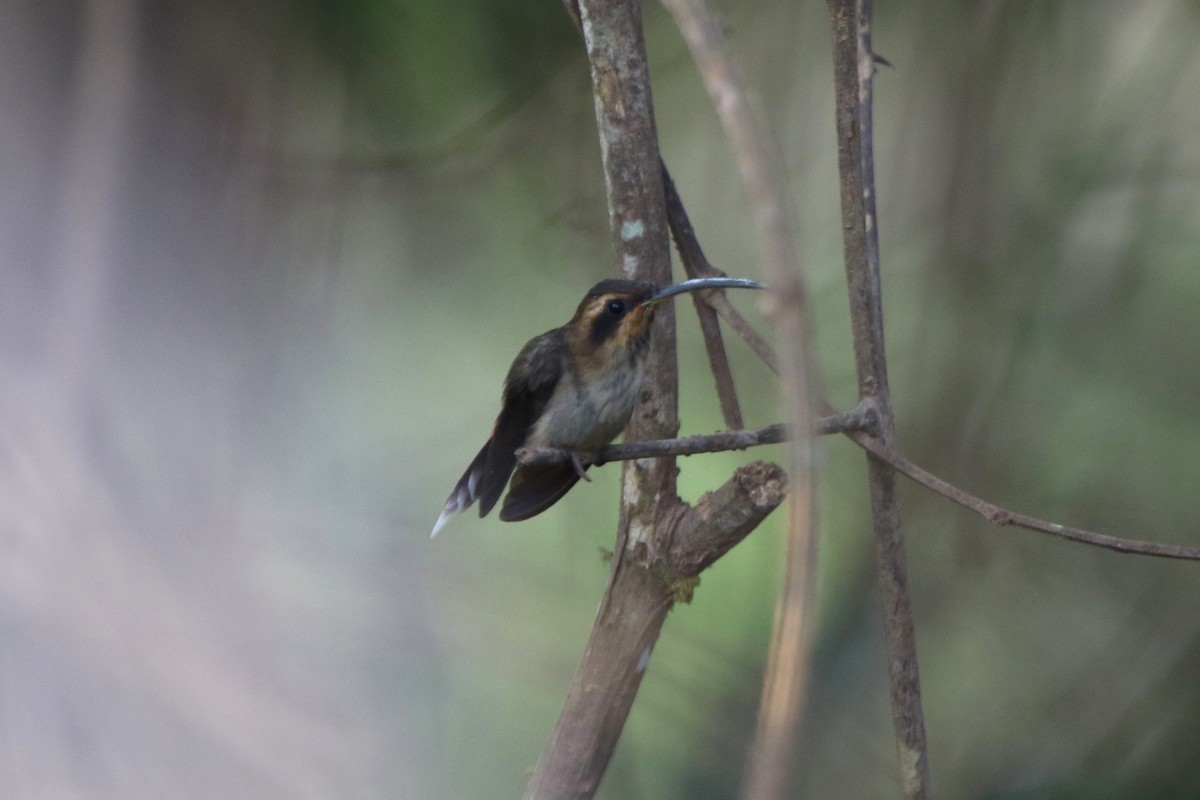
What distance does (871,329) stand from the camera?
1498 mm

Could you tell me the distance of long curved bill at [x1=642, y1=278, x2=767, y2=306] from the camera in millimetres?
1328

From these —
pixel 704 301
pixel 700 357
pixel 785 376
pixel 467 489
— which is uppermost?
pixel 700 357

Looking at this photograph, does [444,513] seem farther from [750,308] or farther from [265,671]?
[750,308]

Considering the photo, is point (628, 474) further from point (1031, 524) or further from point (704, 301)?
point (1031, 524)

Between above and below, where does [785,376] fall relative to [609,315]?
below

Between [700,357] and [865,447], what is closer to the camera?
[865,447]

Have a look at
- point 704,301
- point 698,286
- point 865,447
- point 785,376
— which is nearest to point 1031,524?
point 865,447

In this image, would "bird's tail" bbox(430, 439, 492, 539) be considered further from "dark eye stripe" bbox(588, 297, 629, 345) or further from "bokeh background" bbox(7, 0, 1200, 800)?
"bokeh background" bbox(7, 0, 1200, 800)

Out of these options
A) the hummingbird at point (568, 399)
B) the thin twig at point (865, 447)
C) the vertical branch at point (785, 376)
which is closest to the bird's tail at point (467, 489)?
the hummingbird at point (568, 399)

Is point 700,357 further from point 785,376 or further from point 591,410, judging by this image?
point 785,376

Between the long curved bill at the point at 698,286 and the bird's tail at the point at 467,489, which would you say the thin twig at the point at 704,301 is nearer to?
the long curved bill at the point at 698,286

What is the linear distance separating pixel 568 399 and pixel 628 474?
0.17 metres

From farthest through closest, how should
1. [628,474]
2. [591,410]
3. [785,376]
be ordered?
1. [628,474]
2. [591,410]
3. [785,376]

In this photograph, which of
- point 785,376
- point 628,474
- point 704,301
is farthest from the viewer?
point 704,301
